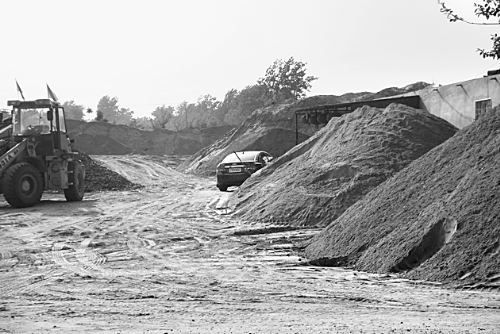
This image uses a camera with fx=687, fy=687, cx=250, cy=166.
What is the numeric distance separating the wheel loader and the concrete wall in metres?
12.5

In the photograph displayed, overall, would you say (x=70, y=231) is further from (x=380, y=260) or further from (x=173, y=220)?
(x=380, y=260)

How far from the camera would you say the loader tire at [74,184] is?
2334 cm

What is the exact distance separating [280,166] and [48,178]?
7790 mm

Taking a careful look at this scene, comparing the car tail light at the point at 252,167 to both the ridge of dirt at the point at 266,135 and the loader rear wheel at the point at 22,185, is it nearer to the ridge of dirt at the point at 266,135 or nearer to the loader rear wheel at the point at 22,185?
the loader rear wheel at the point at 22,185

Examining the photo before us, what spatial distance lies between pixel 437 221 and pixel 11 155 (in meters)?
15.9

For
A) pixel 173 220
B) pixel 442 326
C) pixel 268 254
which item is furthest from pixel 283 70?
pixel 442 326

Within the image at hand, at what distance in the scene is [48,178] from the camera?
74.4ft

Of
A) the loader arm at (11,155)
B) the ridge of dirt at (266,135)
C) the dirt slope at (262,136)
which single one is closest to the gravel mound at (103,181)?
the loader arm at (11,155)

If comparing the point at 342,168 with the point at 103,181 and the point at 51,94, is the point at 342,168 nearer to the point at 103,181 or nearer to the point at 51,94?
the point at 51,94

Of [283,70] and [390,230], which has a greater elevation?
[283,70]

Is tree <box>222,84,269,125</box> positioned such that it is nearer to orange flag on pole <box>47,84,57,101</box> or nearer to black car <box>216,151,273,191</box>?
black car <box>216,151,273,191</box>

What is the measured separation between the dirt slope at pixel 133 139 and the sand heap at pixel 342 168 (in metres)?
A: 47.7

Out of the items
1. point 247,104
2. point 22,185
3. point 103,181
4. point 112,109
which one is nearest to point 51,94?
point 22,185

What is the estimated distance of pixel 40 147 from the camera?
22.6 meters
